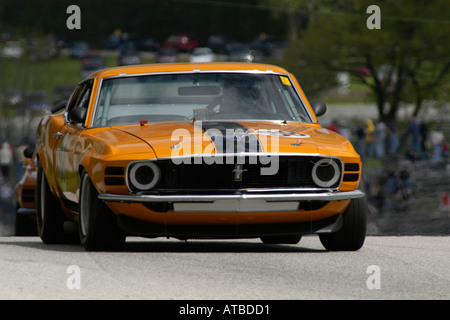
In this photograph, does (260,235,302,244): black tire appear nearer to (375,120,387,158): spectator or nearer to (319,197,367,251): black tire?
(319,197,367,251): black tire

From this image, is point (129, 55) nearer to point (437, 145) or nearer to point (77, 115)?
point (437, 145)

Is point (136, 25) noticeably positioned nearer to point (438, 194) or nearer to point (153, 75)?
point (438, 194)

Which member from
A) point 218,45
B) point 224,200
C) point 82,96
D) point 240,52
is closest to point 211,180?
point 224,200

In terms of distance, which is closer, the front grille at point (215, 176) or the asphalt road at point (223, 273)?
the asphalt road at point (223, 273)

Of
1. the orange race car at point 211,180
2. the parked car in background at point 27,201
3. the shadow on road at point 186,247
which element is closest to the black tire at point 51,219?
the shadow on road at point 186,247

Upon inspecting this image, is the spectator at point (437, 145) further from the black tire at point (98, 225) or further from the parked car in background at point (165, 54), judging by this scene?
the black tire at point (98, 225)

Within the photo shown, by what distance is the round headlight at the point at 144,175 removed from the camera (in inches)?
309

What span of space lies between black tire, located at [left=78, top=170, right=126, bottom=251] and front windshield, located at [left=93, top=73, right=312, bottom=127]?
36.8 inches

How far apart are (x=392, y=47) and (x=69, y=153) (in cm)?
5180

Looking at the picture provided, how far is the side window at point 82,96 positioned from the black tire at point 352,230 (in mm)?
2411

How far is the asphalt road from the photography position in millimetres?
6098

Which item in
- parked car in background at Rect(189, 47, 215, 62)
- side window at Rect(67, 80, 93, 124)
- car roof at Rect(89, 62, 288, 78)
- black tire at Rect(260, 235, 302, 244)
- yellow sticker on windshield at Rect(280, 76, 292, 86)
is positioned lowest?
parked car in background at Rect(189, 47, 215, 62)

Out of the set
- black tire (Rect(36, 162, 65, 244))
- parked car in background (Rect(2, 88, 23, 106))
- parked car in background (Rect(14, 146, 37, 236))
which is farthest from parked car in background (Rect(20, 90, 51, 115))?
black tire (Rect(36, 162, 65, 244))

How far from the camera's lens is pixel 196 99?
30.2 feet
